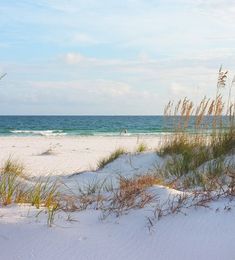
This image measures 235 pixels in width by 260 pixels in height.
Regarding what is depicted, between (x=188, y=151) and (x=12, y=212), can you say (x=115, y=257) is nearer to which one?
(x=12, y=212)

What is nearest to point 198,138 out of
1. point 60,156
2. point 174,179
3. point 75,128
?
point 174,179

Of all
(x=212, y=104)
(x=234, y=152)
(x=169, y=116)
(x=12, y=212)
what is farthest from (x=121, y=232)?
(x=169, y=116)

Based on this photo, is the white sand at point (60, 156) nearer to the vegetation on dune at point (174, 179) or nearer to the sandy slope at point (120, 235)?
the vegetation on dune at point (174, 179)

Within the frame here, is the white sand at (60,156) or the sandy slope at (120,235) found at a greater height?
the sandy slope at (120,235)

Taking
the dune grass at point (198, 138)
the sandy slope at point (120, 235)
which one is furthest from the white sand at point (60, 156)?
the sandy slope at point (120, 235)

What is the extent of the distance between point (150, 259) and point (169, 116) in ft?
19.8

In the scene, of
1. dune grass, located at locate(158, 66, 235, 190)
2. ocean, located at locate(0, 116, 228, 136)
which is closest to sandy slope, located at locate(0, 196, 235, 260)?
dune grass, located at locate(158, 66, 235, 190)

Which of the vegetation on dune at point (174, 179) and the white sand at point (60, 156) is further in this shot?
the white sand at point (60, 156)

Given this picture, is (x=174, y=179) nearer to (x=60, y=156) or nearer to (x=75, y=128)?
(x=60, y=156)

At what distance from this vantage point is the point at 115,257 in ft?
10.1

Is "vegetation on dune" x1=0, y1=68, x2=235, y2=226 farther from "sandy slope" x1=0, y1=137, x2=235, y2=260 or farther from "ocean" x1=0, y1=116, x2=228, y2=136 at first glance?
"ocean" x1=0, y1=116, x2=228, y2=136

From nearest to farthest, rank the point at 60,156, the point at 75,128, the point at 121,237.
Answer: the point at 121,237
the point at 60,156
the point at 75,128

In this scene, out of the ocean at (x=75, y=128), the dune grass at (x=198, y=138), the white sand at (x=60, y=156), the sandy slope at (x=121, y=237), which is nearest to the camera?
the sandy slope at (x=121, y=237)

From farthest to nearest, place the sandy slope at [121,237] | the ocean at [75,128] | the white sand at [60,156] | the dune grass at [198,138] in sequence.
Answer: the ocean at [75,128], the white sand at [60,156], the dune grass at [198,138], the sandy slope at [121,237]
